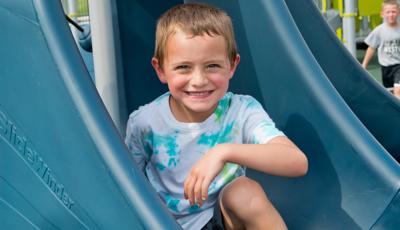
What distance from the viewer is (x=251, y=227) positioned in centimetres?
161

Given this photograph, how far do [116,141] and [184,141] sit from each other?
0.33 metres

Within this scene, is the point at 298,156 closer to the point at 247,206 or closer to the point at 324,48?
the point at 247,206

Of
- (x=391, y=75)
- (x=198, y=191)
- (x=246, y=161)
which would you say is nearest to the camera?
(x=198, y=191)

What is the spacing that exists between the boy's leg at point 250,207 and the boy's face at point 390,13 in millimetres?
4222

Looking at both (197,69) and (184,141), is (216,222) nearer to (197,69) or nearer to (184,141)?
(184,141)

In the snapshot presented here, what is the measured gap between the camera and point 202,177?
145cm

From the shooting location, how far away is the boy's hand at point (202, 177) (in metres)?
1.43

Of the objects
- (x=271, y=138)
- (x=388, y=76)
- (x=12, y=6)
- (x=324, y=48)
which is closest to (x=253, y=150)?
(x=271, y=138)

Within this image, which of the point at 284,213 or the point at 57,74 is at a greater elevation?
the point at 57,74

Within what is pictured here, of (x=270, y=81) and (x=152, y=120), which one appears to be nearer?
(x=152, y=120)

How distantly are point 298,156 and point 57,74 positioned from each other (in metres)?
0.54

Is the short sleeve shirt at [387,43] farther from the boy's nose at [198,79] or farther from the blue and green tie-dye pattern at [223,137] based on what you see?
the boy's nose at [198,79]

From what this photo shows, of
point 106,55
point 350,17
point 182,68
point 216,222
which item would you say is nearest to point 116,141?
point 182,68

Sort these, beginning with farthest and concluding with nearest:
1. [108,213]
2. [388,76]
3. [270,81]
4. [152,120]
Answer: [388,76], [270,81], [152,120], [108,213]
